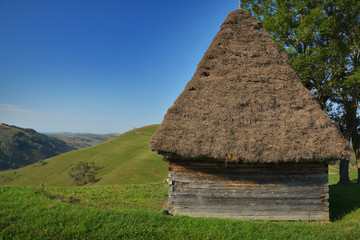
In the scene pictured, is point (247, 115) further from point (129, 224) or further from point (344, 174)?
point (344, 174)

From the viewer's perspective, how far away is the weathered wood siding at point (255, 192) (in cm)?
754

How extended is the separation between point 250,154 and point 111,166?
2079 inches

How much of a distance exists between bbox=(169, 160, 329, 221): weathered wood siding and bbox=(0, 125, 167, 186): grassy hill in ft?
107

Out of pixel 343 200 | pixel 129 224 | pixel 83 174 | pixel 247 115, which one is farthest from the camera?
pixel 83 174

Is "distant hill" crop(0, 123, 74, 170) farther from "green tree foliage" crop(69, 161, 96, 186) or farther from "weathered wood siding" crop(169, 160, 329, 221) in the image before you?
"weathered wood siding" crop(169, 160, 329, 221)

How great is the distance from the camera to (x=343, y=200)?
32.3 ft

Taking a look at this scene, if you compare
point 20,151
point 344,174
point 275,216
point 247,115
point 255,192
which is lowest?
point 20,151

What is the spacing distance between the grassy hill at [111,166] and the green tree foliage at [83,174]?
3.78 ft

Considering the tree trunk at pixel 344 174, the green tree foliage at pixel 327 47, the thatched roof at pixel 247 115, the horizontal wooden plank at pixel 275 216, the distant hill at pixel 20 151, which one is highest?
the green tree foliage at pixel 327 47

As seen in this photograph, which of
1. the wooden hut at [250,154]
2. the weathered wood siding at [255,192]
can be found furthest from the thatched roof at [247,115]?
the weathered wood siding at [255,192]

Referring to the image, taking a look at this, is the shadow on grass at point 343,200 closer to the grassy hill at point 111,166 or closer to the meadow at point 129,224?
the meadow at point 129,224

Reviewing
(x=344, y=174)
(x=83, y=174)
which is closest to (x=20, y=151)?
(x=83, y=174)

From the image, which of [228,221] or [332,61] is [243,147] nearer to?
[228,221]

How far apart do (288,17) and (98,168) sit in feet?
176
